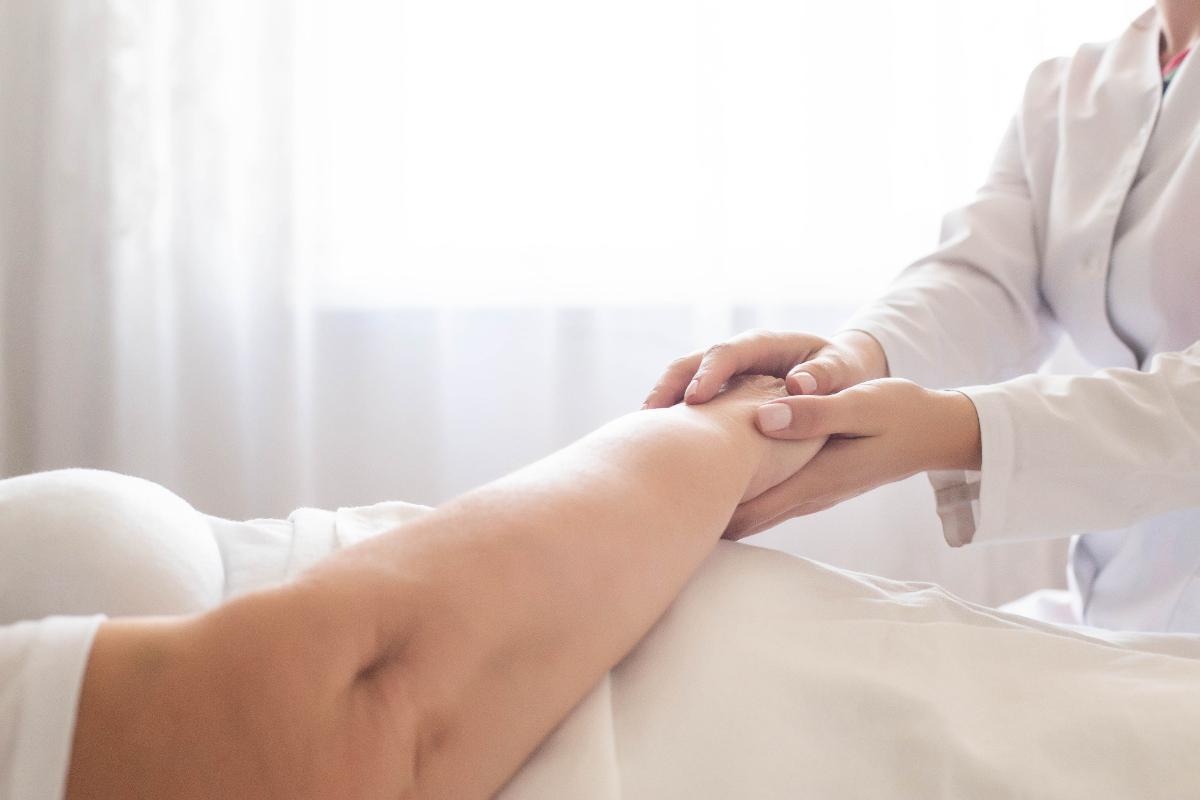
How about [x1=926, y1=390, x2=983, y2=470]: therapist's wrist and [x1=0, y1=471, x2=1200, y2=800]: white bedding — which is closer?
[x1=0, y1=471, x2=1200, y2=800]: white bedding

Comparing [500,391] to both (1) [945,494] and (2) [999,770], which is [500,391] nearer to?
(1) [945,494]

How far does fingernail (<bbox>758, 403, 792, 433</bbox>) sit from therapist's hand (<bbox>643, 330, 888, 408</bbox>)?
63mm

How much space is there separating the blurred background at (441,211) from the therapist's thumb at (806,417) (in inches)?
40.4

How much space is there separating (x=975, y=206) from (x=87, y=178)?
1.56 meters

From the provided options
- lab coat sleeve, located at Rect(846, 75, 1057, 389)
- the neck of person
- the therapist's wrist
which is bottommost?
the therapist's wrist

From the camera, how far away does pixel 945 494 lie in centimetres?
89

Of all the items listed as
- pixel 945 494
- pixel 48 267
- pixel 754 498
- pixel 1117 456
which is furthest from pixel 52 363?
pixel 1117 456

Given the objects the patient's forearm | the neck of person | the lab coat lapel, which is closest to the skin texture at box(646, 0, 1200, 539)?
the patient's forearm

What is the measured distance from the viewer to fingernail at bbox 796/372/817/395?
33.0 inches

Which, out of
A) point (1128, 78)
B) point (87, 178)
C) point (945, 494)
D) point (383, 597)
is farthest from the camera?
point (87, 178)

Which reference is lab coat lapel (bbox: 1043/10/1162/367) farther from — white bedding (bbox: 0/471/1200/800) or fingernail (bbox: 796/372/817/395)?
white bedding (bbox: 0/471/1200/800)

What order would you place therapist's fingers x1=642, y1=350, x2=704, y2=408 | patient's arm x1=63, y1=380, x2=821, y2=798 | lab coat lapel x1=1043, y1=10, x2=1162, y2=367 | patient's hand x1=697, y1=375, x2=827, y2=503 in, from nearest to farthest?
patient's arm x1=63, y1=380, x2=821, y2=798 < patient's hand x1=697, y1=375, x2=827, y2=503 < therapist's fingers x1=642, y1=350, x2=704, y2=408 < lab coat lapel x1=1043, y1=10, x2=1162, y2=367

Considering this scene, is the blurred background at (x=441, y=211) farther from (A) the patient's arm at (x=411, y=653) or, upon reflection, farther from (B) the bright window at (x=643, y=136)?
(A) the patient's arm at (x=411, y=653)

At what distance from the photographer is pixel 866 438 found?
2.71 ft
